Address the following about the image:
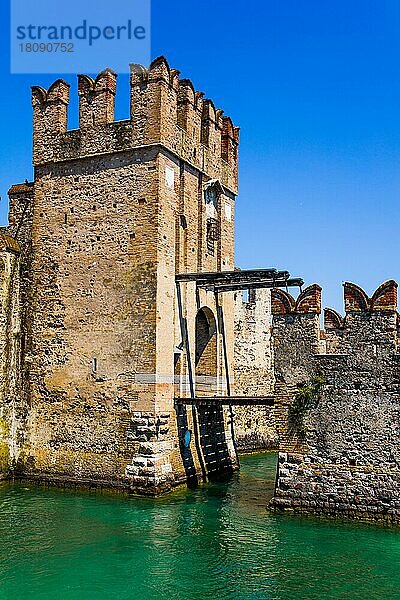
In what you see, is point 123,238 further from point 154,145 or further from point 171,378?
point 171,378

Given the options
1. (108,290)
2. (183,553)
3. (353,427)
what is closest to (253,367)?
(108,290)

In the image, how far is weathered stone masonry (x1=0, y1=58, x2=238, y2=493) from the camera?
17344mm

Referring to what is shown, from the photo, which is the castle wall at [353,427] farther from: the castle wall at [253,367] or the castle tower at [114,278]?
the castle wall at [253,367]

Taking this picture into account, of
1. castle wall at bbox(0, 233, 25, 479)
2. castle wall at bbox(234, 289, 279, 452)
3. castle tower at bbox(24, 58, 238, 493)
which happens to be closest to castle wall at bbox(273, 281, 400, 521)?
castle tower at bbox(24, 58, 238, 493)

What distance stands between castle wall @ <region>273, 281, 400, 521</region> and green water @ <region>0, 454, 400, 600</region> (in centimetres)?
52

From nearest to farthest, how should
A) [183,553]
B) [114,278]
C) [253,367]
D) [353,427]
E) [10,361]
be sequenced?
[183,553] → [353,427] → [114,278] → [10,361] → [253,367]

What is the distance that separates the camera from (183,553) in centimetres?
1238

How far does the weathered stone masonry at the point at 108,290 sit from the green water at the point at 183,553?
192 centimetres

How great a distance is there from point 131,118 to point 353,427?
9.43m

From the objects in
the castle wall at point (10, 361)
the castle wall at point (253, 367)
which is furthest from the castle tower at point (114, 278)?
the castle wall at point (253, 367)

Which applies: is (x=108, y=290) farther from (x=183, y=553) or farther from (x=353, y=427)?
(x=183, y=553)

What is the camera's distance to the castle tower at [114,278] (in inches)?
681

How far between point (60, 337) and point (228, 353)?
5.47 m

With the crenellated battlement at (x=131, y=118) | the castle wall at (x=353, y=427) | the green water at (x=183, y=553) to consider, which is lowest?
the green water at (x=183, y=553)
